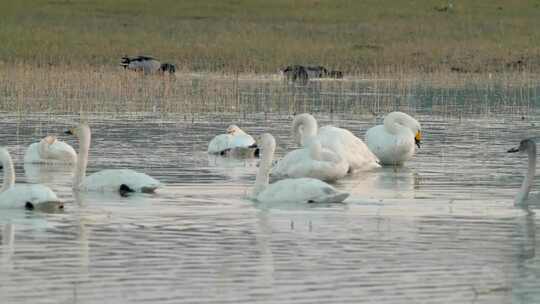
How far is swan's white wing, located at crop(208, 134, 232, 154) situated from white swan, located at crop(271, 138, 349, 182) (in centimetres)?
199

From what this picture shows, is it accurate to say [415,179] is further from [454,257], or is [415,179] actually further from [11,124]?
[11,124]

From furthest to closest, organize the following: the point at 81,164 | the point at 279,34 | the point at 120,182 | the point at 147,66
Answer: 1. the point at 279,34
2. the point at 147,66
3. the point at 81,164
4. the point at 120,182

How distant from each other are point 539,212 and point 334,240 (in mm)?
2669

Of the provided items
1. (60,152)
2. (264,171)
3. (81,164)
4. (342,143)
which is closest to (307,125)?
(342,143)

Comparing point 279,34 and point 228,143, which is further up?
point 279,34

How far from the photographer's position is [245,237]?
10.1m

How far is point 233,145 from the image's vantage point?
16.7m

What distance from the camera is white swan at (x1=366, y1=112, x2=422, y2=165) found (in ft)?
53.6

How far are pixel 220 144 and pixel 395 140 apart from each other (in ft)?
6.73

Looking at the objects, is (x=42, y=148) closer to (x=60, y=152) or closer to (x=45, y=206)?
(x=60, y=152)

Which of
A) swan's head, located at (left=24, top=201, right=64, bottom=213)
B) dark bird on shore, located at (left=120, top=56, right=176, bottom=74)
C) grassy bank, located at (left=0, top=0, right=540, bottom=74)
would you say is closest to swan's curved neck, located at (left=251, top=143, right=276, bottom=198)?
swan's head, located at (left=24, top=201, right=64, bottom=213)

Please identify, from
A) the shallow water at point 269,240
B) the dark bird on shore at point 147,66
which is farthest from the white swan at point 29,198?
the dark bird on shore at point 147,66

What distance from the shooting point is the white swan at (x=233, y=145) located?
16625 millimetres

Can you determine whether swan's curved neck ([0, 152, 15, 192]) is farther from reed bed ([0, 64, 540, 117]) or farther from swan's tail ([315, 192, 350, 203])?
reed bed ([0, 64, 540, 117])
